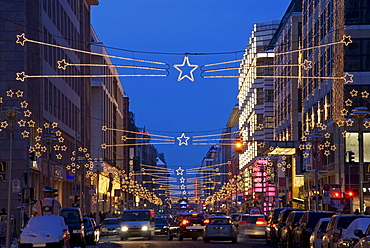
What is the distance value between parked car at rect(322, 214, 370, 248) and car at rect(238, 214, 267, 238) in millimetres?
24962

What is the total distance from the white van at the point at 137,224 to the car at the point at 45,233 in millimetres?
20249

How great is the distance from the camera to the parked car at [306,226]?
30.9 meters

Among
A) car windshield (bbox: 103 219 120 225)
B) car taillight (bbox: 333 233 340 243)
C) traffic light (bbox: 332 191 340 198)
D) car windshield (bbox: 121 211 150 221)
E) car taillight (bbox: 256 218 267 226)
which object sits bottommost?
car windshield (bbox: 103 219 120 225)

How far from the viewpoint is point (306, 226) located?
31.1 m

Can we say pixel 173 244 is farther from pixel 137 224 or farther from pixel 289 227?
pixel 289 227

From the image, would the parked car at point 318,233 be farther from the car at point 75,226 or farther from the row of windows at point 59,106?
the row of windows at point 59,106

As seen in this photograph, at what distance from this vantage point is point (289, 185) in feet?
324

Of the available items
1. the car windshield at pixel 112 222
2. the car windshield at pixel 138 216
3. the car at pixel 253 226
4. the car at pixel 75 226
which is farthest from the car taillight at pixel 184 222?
the car at pixel 75 226

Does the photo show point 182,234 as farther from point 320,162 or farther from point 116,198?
point 116,198

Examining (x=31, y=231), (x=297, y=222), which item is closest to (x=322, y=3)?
(x=297, y=222)

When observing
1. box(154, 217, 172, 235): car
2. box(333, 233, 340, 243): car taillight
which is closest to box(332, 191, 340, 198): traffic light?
box(154, 217, 172, 235): car

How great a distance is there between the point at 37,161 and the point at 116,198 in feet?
268

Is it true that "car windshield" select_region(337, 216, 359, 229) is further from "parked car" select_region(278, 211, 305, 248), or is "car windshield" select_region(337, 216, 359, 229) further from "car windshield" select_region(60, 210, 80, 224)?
"car windshield" select_region(60, 210, 80, 224)

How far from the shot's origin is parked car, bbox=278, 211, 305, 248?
34.5m
